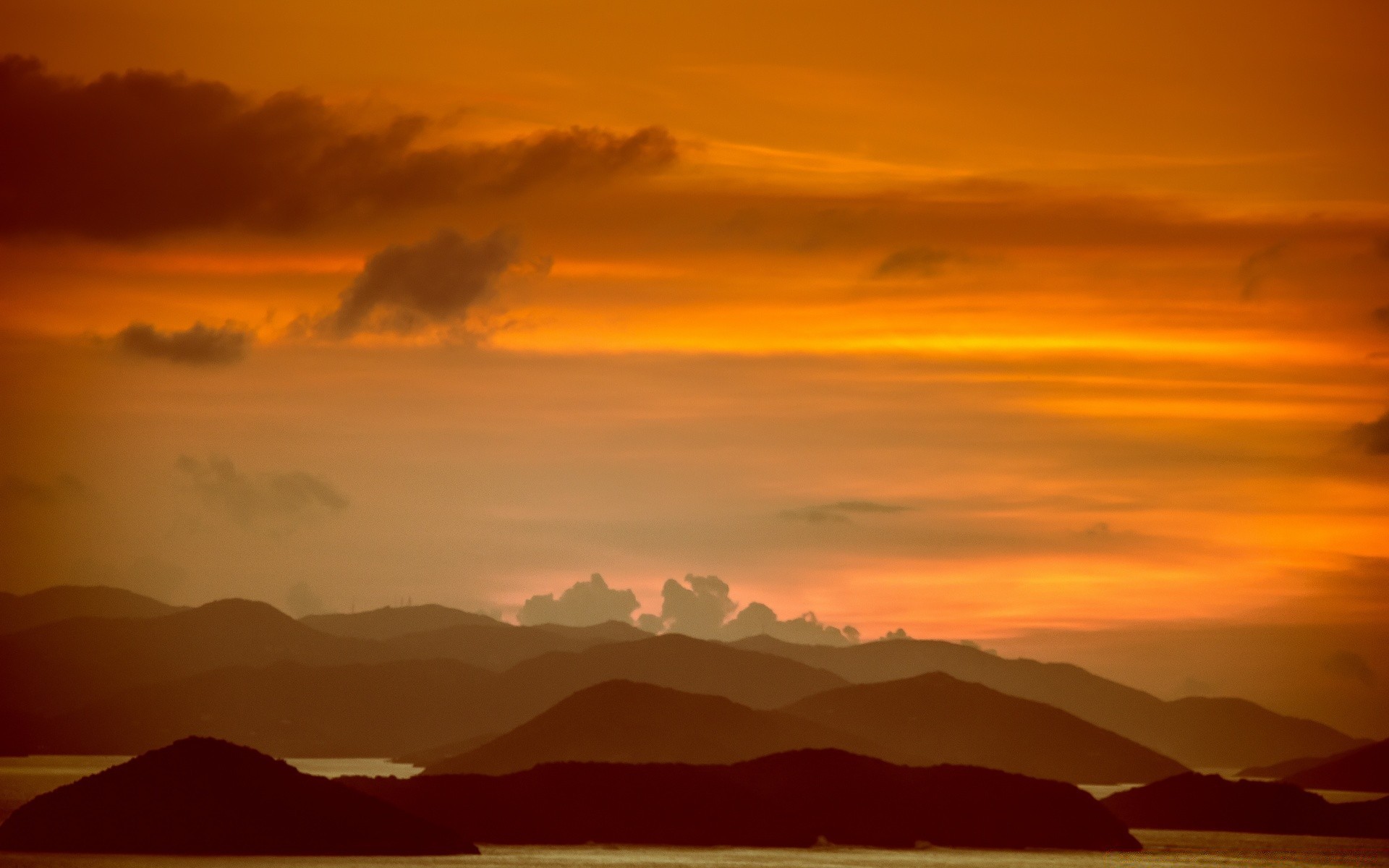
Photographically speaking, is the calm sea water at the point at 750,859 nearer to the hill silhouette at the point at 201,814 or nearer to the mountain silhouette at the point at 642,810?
the hill silhouette at the point at 201,814

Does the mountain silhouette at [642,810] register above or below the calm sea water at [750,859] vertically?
above

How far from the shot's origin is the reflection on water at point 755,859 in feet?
430

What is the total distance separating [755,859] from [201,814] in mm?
49257

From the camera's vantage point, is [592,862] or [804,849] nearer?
[592,862]

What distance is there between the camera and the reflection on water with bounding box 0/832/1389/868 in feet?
430

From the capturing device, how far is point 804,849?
189 m

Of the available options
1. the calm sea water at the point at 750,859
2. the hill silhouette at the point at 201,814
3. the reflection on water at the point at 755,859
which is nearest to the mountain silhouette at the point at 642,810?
the calm sea water at the point at 750,859

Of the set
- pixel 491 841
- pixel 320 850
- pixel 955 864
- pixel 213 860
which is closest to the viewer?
pixel 213 860

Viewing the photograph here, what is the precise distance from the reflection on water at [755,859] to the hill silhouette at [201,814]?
3.10 meters

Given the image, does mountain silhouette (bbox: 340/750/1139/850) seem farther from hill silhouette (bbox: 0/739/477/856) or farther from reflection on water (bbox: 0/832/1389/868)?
hill silhouette (bbox: 0/739/477/856)

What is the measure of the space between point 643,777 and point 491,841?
20.5 metres

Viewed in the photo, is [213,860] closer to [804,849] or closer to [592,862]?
[592,862]

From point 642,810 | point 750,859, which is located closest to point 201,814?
point 750,859

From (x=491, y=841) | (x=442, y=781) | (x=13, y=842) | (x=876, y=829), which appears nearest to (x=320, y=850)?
(x=13, y=842)
